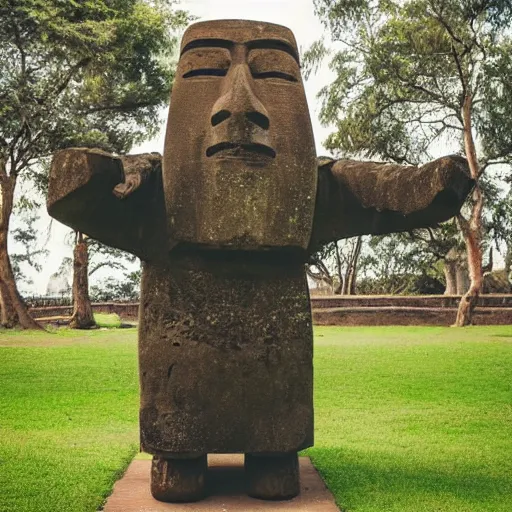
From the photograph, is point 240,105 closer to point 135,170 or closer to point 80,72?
point 135,170

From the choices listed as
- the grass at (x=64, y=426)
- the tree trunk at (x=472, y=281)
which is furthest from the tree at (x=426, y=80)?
the grass at (x=64, y=426)

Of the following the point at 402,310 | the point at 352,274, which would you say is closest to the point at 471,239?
the point at 402,310

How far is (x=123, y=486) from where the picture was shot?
4.86 meters

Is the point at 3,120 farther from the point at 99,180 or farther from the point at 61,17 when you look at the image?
the point at 99,180

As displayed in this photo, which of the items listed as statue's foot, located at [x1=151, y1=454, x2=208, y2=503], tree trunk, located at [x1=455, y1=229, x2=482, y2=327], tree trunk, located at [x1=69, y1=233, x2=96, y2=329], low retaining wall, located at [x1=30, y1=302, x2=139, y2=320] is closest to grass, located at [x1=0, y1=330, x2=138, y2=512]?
statue's foot, located at [x1=151, y1=454, x2=208, y2=503]

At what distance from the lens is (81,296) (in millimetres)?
22062

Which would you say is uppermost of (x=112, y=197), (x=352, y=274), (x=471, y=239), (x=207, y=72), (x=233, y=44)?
(x=471, y=239)

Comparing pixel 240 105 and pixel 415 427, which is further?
pixel 415 427

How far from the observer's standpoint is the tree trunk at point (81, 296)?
2206 centimetres

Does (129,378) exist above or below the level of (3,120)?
below

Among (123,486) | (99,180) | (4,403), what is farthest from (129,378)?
(99,180)

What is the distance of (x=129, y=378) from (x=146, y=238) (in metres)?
6.30

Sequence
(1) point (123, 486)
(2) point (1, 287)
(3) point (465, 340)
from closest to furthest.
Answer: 1. (1) point (123, 486)
2. (3) point (465, 340)
3. (2) point (1, 287)

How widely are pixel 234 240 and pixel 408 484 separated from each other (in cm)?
192
